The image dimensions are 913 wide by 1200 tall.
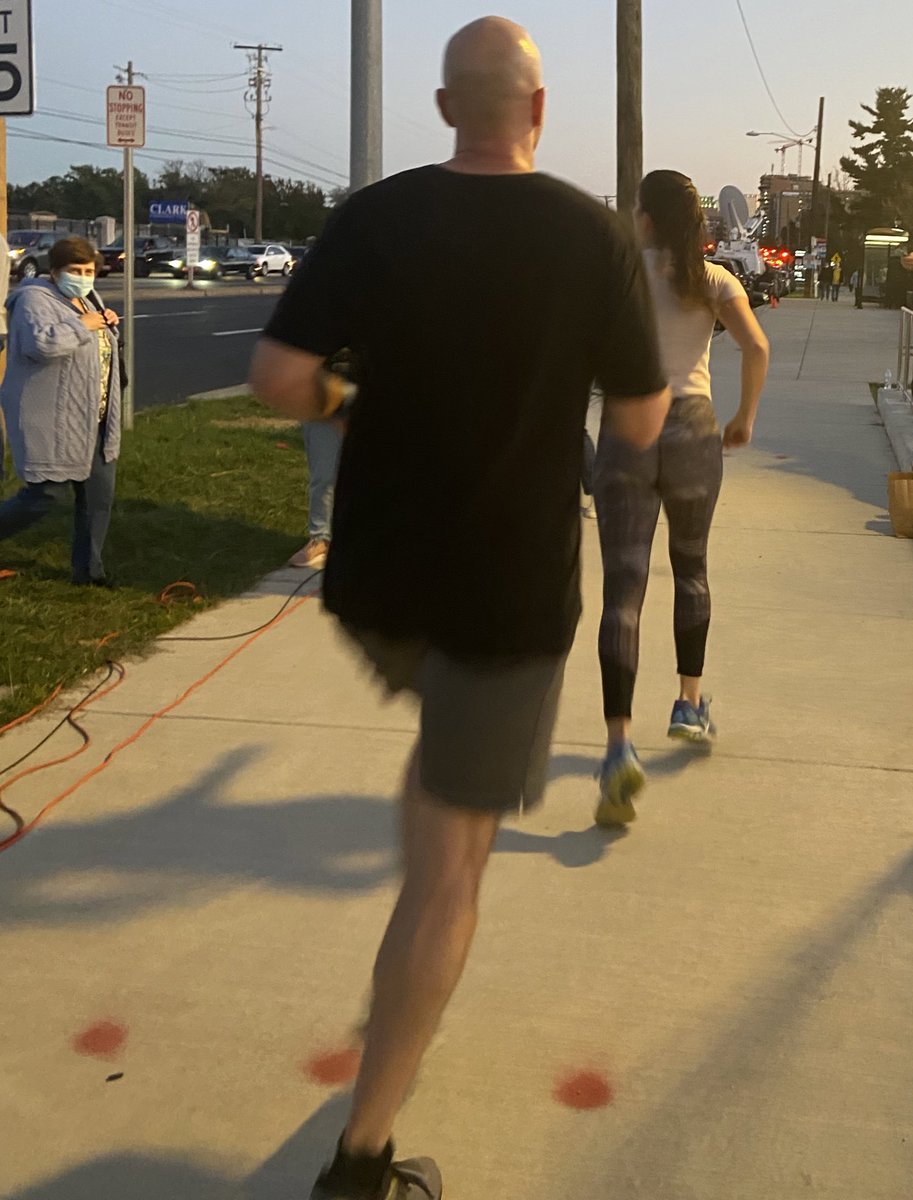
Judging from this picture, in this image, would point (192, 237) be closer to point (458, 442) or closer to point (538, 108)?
point (538, 108)

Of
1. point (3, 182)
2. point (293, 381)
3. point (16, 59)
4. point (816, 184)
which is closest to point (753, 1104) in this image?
point (293, 381)

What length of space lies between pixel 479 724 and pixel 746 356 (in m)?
Answer: 2.53

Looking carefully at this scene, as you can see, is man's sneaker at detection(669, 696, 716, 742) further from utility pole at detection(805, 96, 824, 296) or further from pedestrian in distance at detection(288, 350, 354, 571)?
utility pole at detection(805, 96, 824, 296)

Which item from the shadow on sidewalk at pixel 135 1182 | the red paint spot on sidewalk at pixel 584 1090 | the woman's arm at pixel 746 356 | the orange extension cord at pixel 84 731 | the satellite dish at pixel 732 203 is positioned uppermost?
the satellite dish at pixel 732 203

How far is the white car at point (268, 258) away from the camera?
61531 mm

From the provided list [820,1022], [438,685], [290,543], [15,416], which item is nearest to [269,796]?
[820,1022]

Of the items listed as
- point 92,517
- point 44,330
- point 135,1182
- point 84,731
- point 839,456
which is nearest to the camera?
point 135,1182

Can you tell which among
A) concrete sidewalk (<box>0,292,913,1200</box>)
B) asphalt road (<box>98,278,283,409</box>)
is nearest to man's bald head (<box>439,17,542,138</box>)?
concrete sidewalk (<box>0,292,913,1200</box>)

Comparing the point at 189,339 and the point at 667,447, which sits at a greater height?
the point at 189,339

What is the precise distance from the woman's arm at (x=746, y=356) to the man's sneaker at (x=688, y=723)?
883 mm

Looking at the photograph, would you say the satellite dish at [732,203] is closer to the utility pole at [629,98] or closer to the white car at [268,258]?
the utility pole at [629,98]

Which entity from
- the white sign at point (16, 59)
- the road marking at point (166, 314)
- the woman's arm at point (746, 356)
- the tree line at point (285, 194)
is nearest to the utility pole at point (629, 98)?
the white sign at point (16, 59)

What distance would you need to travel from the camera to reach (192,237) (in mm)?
54156

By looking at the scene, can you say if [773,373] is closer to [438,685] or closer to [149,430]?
[149,430]
